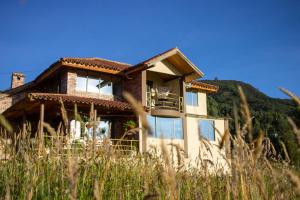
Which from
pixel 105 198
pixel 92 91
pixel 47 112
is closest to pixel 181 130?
pixel 92 91

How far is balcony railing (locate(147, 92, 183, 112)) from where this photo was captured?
2148 cm

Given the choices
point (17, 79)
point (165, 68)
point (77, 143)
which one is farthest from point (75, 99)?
point (77, 143)

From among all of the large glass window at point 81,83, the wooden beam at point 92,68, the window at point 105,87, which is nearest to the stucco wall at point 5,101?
the large glass window at point 81,83

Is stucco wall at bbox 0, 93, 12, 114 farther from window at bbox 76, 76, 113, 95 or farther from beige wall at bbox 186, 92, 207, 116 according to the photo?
beige wall at bbox 186, 92, 207, 116

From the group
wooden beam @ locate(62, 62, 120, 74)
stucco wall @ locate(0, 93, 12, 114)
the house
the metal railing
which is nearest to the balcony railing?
the house

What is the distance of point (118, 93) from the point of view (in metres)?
20.9

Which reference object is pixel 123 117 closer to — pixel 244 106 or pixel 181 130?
pixel 181 130

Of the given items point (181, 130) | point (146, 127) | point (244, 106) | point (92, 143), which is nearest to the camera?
point (146, 127)

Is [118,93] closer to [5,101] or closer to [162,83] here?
[162,83]

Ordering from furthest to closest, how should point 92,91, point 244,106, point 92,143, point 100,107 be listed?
1. point 92,91
2. point 100,107
3. point 92,143
4. point 244,106

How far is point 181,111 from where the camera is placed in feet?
71.6

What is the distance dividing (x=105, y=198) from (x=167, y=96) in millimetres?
19041

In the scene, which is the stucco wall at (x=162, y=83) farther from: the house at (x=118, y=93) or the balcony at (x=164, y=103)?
the balcony at (x=164, y=103)

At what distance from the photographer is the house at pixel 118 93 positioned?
59.9ft
